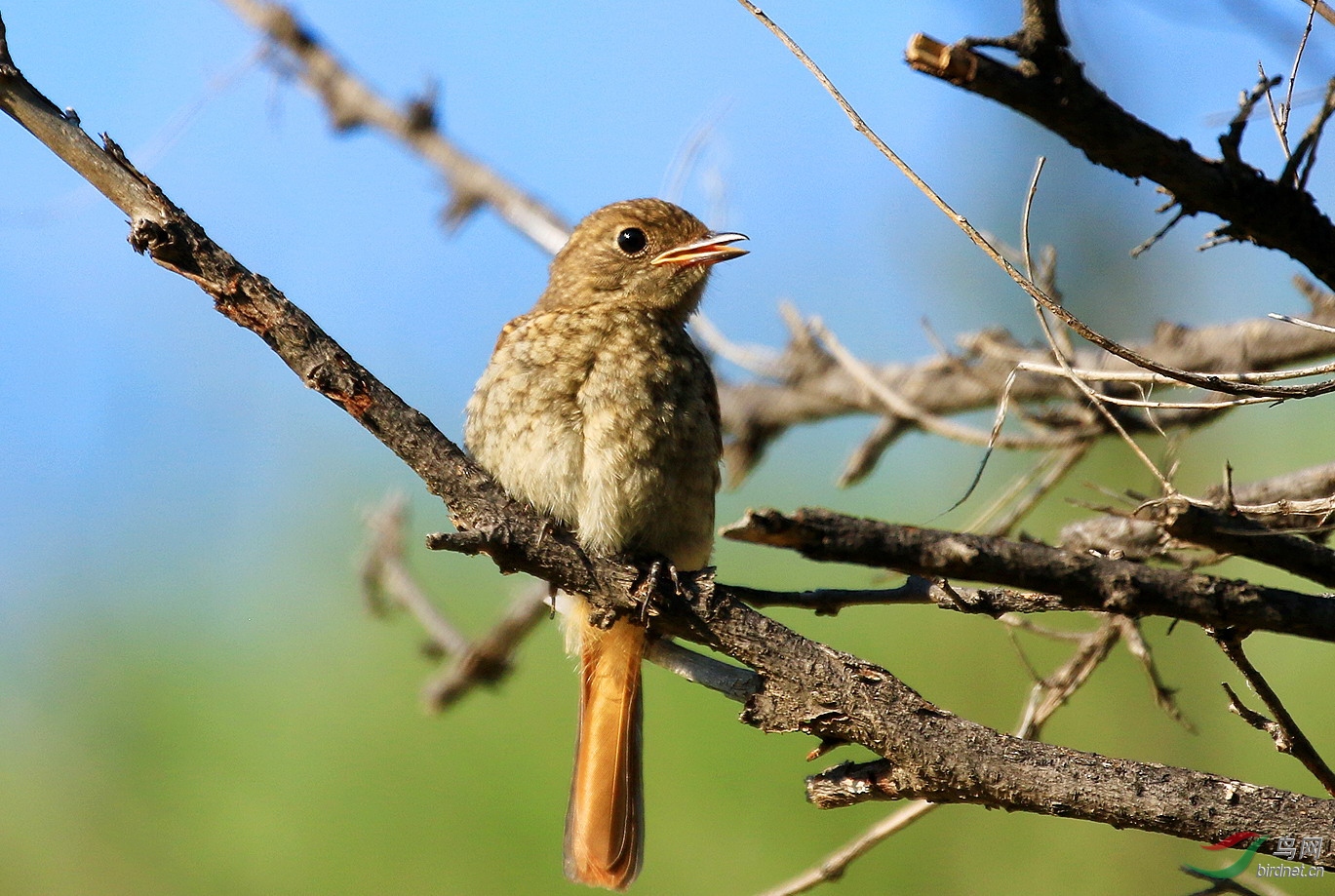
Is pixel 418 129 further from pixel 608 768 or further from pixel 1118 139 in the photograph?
pixel 1118 139

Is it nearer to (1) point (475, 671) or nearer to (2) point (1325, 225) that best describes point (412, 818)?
(1) point (475, 671)

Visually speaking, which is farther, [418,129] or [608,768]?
[418,129]

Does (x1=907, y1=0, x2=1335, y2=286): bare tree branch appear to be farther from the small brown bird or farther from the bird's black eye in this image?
the bird's black eye

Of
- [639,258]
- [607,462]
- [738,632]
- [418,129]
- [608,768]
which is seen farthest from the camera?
[418,129]

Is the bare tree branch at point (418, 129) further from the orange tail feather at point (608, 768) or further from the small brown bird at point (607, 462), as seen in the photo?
the orange tail feather at point (608, 768)

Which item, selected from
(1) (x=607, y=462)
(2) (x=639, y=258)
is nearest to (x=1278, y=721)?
(1) (x=607, y=462)

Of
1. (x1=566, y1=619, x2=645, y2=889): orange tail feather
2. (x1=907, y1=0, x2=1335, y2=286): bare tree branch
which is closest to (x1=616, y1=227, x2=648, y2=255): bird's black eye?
(x1=566, y1=619, x2=645, y2=889): orange tail feather
